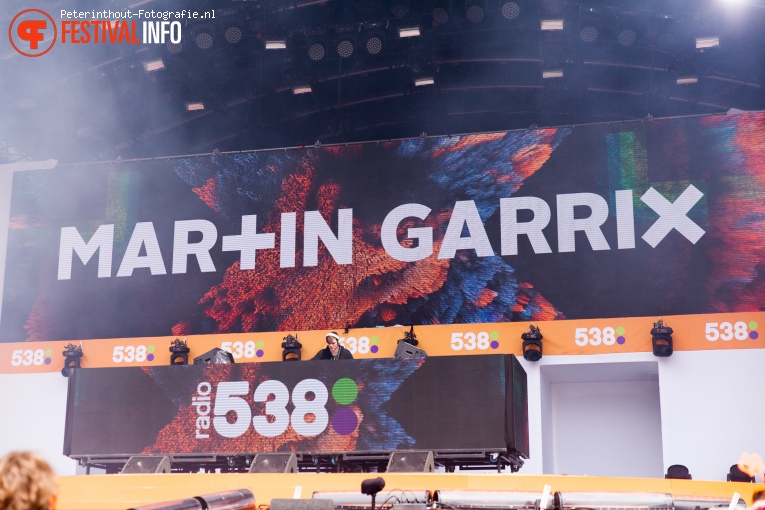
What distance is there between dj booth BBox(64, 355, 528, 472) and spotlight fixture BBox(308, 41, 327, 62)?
5.11 m

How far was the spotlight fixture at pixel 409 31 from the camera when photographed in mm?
10422

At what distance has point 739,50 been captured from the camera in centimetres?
1046

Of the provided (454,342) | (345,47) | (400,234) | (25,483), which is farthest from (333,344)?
(25,483)

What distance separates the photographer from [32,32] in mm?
10641

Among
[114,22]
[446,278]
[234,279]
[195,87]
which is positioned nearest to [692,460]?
[446,278]

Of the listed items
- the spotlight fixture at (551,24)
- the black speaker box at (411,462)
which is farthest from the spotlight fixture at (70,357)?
the spotlight fixture at (551,24)

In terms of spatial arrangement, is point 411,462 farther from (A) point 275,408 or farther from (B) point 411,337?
(B) point 411,337

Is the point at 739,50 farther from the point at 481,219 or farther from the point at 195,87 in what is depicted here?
the point at 195,87

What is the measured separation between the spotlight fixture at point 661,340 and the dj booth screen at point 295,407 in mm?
4198

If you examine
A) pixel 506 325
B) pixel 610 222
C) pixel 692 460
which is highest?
pixel 610 222

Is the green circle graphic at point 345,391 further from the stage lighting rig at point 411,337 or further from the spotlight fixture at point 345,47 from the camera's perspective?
the spotlight fixture at point 345,47

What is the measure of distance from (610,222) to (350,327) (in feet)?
10.2

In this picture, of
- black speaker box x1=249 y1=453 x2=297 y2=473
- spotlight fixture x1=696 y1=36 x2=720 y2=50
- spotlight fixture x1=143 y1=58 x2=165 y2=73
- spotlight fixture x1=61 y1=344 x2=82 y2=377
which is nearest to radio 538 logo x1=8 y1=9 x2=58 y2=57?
spotlight fixture x1=143 y1=58 x2=165 y2=73

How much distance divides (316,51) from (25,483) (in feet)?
30.2
